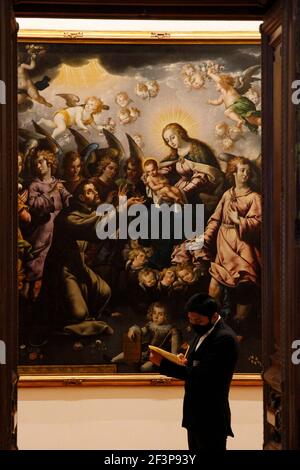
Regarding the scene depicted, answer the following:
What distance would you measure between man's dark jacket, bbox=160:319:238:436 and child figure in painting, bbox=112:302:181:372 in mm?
3692

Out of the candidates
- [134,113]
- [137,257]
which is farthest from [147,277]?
[134,113]

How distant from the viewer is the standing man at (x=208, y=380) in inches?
282

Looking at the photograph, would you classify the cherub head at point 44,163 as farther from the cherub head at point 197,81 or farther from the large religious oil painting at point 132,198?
the cherub head at point 197,81

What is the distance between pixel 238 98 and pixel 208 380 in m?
5.13

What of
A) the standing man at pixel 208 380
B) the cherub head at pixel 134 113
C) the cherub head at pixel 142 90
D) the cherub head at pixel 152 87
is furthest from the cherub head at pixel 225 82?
the standing man at pixel 208 380

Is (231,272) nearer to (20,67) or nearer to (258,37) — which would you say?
(258,37)

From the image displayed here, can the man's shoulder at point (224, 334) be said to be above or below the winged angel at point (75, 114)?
below

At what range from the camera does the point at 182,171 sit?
11078 mm

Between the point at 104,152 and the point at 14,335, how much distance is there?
4.58 meters

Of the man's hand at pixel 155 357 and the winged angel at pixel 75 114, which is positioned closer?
the man's hand at pixel 155 357

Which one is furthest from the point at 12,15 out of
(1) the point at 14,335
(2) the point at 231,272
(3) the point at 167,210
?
(2) the point at 231,272

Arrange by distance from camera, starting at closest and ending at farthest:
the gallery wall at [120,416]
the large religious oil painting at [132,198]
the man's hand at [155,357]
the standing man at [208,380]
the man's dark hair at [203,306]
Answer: the standing man at [208,380] → the man's dark hair at [203,306] → the man's hand at [155,357] → the gallery wall at [120,416] → the large religious oil painting at [132,198]

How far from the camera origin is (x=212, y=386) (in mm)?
7199

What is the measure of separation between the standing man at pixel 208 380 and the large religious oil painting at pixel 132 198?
12.0 ft
